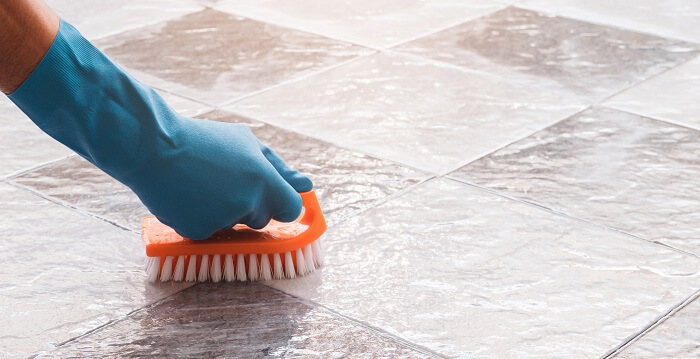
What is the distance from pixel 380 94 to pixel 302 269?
0.67 metres

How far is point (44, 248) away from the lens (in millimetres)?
1303

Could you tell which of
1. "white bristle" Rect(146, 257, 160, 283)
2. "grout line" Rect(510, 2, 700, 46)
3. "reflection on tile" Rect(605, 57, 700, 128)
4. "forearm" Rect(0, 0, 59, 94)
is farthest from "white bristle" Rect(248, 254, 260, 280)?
"grout line" Rect(510, 2, 700, 46)

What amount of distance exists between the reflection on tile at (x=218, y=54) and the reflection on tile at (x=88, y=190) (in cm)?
34

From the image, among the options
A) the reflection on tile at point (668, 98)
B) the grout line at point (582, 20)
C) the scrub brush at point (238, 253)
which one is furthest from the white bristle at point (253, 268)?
the grout line at point (582, 20)

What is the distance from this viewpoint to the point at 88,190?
58.3 inches

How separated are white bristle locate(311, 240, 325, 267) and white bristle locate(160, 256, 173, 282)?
0.18m

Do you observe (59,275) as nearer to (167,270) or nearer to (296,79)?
(167,270)

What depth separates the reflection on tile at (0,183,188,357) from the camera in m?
1.13

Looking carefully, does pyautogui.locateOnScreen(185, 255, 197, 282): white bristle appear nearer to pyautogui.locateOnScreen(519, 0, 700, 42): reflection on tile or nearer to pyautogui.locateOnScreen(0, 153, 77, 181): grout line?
pyautogui.locateOnScreen(0, 153, 77, 181): grout line

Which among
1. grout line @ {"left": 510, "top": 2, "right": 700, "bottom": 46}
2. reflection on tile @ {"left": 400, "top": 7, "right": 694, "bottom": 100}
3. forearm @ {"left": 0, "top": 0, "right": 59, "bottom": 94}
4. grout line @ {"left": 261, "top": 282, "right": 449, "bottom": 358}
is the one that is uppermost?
forearm @ {"left": 0, "top": 0, "right": 59, "bottom": 94}

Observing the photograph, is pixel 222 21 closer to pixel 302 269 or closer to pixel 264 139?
pixel 264 139

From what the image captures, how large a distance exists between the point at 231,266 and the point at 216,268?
0.02 m

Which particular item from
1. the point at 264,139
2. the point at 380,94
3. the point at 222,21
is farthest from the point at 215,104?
the point at 222,21

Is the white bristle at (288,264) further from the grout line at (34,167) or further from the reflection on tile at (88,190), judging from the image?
the grout line at (34,167)
